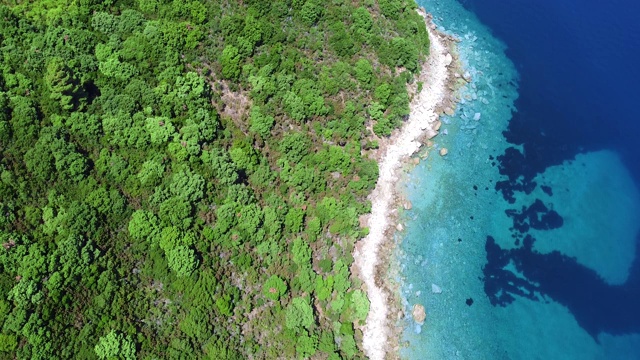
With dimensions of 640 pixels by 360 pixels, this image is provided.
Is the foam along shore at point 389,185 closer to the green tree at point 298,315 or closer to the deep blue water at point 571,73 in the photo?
the green tree at point 298,315

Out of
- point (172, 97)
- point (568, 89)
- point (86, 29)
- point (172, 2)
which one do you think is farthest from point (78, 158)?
point (568, 89)

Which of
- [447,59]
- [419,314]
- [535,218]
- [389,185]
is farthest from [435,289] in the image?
[447,59]

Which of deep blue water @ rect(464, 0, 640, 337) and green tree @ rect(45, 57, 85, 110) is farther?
deep blue water @ rect(464, 0, 640, 337)

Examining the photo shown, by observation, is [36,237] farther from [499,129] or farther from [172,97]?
[499,129]

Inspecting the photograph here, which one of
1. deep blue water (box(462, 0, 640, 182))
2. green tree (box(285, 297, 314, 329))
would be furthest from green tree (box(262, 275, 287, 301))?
deep blue water (box(462, 0, 640, 182))

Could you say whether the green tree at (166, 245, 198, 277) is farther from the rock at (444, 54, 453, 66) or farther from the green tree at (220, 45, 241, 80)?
the rock at (444, 54, 453, 66)

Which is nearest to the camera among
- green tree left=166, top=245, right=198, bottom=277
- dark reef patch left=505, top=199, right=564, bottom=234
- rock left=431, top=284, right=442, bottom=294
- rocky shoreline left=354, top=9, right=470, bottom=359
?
green tree left=166, top=245, right=198, bottom=277

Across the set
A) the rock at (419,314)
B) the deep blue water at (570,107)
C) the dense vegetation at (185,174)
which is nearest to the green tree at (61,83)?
the dense vegetation at (185,174)
